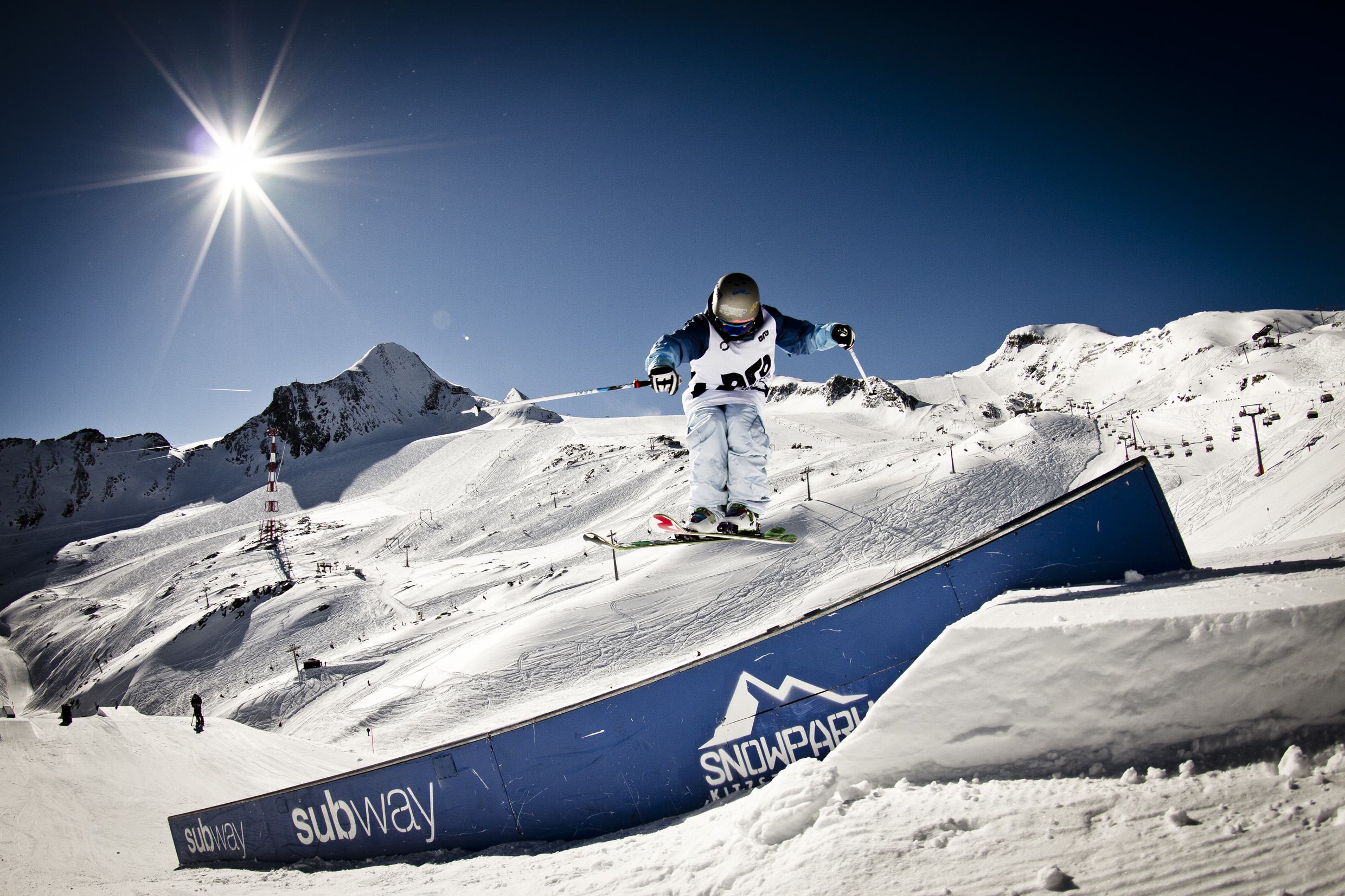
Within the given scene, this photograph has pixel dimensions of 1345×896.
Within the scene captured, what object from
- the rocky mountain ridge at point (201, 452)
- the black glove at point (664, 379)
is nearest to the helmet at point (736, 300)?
the black glove at point (664, 379)

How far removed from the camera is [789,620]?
14.7 m

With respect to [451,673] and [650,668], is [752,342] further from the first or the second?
[451,673]

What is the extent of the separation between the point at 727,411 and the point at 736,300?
75cm

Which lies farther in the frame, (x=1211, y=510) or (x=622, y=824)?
(x=1211, y=510)

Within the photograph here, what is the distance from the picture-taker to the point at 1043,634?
238 cm

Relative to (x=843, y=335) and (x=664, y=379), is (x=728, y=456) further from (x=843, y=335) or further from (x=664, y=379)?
(x=843, y=335)

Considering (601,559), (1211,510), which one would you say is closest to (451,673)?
(601,559)

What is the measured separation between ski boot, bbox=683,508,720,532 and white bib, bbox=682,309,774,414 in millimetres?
708

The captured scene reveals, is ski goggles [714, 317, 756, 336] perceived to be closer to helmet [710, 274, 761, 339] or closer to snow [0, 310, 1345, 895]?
helmet [710, 274, 761, 339]

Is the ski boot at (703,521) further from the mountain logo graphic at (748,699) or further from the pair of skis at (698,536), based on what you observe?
the mountain logo graphic at (748,699)

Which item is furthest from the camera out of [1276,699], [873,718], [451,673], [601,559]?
[601,559]

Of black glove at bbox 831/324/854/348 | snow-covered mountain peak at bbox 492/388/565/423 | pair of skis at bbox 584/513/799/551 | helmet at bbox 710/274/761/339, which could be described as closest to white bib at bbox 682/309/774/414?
helmet at bbox 710/274/761/339

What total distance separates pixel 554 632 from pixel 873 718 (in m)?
14.8

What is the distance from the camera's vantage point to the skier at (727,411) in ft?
12.6
